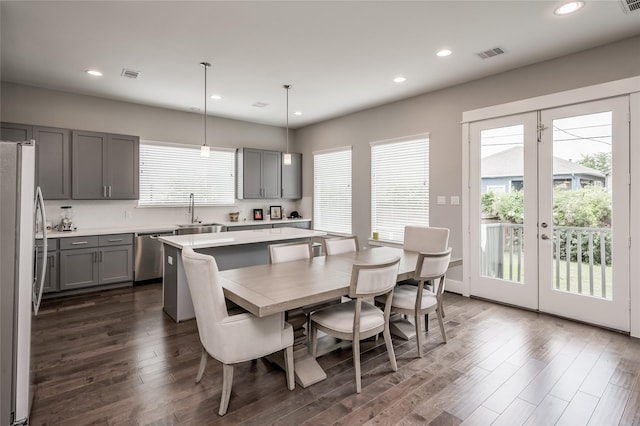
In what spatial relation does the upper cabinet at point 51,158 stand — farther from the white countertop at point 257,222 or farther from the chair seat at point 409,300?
the chair seat at point 409,300

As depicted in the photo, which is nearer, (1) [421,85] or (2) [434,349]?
(2) [434,349]

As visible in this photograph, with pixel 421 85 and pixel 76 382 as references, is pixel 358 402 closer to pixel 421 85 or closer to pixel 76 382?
pixel 76 382

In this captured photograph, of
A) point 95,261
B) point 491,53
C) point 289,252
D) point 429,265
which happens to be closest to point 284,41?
point 289,252

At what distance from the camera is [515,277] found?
4070 millimetres

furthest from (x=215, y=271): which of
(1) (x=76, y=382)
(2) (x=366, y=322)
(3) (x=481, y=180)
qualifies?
(3) (x=481, y=180)

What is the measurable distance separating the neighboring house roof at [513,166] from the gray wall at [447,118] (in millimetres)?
381

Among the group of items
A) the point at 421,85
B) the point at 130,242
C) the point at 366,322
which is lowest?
the point at 366,322

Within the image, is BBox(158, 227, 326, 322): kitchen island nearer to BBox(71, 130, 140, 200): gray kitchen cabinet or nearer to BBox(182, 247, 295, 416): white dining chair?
BBox(182, 247, 295, 416): white dining chair

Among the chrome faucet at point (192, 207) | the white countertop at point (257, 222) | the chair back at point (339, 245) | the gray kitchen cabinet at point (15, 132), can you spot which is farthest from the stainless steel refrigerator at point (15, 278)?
the chrome faucet at point (192, 207)

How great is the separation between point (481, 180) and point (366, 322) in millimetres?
2881

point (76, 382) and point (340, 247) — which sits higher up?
point (340, 247)

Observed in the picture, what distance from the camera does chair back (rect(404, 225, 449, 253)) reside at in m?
3.69

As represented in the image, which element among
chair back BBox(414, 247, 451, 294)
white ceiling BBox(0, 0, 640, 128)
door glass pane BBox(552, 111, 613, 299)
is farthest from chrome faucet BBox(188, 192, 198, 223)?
door glass pane BBox(552, 111, 613, 299)

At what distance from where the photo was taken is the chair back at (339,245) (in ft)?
11.7
